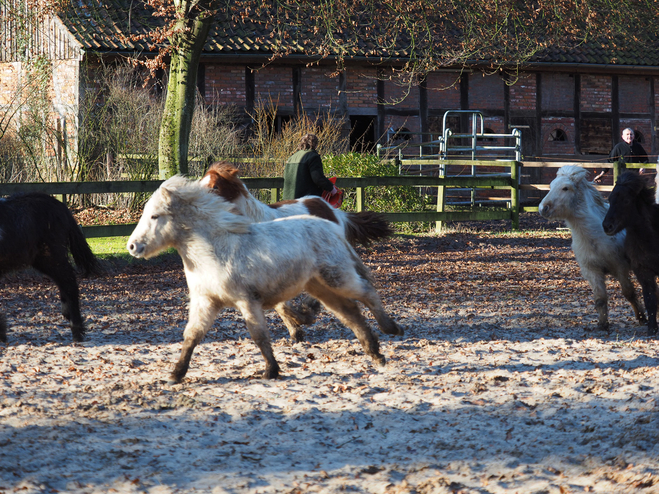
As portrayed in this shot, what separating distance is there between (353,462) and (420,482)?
1.38 feet

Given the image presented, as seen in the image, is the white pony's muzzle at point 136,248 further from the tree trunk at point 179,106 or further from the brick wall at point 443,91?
the brick wall at point 443,91

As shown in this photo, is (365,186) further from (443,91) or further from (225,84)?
(443,91)

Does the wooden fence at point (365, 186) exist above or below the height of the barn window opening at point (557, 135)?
below

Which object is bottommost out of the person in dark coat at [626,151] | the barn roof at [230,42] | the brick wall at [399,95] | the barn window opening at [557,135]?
the person in dark coat at [626,151]

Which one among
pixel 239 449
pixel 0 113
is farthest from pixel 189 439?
pixel 0 113

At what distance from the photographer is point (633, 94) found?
85.1 feet

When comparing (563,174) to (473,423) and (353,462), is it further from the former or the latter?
(353,462)

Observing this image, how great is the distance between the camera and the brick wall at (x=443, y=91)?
75.9ft

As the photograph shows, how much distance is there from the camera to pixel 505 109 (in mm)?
24266

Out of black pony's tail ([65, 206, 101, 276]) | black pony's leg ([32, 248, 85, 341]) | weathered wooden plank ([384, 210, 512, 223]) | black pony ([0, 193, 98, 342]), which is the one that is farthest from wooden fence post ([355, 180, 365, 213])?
black pony's leg ([32, 248, 85, 341])

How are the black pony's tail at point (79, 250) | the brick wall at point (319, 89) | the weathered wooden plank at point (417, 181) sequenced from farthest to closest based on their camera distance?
the brick wall at point (319, 89) → the weathered wooden plank at point (417, 181) → the black pony's tail at point (79, 250)

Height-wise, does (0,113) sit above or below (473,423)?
above

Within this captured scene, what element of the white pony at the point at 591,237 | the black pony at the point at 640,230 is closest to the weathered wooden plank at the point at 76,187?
the white pony at the point at 591,237

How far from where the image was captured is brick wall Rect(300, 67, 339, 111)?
21.6 meters
